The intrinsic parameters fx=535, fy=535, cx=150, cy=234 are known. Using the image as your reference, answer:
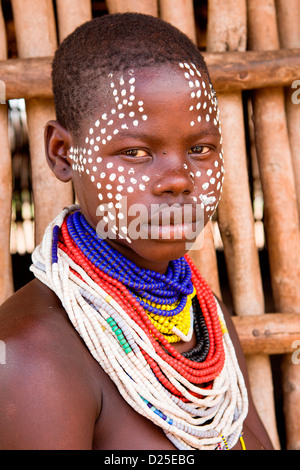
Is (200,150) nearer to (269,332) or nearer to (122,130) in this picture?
(122,130)

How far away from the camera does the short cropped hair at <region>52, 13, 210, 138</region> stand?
138cm

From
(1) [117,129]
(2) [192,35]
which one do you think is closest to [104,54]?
(1) [117,129]

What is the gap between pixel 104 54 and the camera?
1388 millimetres

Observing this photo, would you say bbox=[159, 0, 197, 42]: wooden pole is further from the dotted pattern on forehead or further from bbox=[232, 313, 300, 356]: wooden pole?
bbox=[232, 313, 300, 356]: wooden pole

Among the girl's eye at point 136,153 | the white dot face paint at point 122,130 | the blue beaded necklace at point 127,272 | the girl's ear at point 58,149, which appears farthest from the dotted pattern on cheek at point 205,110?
the girl's ear at point 58,149

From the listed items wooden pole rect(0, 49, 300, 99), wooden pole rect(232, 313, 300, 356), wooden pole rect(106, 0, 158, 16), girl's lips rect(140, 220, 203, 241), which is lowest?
wooden pole rect(232, 313, 300, 356)

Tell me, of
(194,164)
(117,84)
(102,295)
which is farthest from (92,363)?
(117,84)

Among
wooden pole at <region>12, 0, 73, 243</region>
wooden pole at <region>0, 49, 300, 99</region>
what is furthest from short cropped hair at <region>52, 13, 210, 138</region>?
wooden pole at <region>12, 0, 73, 243</region>

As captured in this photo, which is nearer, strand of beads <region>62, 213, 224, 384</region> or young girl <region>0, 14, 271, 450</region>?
young girl <region>0, 14, 271, 450</region>

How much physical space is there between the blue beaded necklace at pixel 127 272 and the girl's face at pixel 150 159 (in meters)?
0.07

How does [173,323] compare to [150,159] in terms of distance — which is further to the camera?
[173,323]

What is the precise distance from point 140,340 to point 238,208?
107 centimetres

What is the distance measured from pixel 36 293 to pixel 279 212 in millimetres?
1264

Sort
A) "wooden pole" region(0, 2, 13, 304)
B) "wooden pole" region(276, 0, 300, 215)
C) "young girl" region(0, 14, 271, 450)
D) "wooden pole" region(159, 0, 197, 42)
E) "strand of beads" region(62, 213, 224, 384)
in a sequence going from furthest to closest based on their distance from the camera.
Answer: "wooden pole" region(276, 0, 300, 215), "wooden pole" region(159, 0, 197, 42), "wooden pole" region(0, 2, 13, 304), "strand of beads" region(62, 213, 224, 384), "young girl" region(0, 14, 271, 450)
